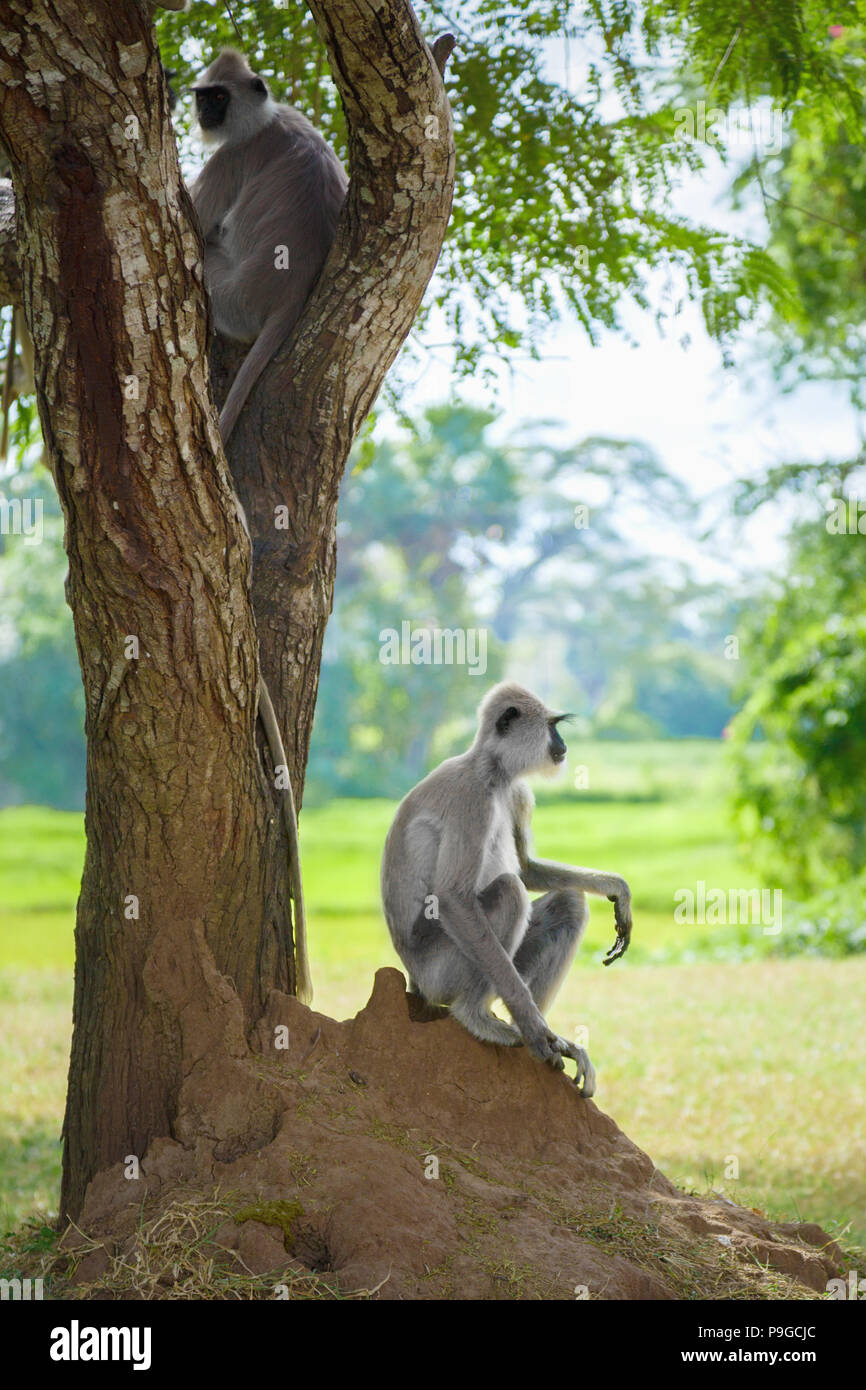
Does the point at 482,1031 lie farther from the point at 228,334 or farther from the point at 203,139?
the point at 203,139

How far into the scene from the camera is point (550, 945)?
4695 mm

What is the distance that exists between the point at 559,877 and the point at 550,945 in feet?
0.97

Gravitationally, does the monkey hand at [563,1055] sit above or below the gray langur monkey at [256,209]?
below

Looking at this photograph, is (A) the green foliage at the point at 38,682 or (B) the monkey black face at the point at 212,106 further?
(A) the green foliage at the point at 38,682

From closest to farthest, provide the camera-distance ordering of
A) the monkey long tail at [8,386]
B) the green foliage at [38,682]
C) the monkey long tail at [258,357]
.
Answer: the monkey long tail at [258,357], the monkey long tail at [8,386], the green foliage at [38,682]

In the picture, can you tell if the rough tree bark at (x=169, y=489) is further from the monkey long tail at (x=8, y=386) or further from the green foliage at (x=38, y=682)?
the green foliage at (x=38, y=682)

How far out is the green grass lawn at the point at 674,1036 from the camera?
6.38 m

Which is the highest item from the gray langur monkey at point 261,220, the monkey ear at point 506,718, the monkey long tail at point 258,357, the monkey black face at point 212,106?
the monkey black face at point 212,106

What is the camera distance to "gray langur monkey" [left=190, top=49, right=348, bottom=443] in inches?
190

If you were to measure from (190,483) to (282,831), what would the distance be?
1.29 meters

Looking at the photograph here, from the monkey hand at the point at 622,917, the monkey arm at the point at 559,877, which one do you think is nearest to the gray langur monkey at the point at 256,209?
the monkey arm at the point at 559,877

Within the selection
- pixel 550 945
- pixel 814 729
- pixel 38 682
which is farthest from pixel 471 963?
pixel 38 682

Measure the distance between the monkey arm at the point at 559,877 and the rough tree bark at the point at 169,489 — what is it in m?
0.86

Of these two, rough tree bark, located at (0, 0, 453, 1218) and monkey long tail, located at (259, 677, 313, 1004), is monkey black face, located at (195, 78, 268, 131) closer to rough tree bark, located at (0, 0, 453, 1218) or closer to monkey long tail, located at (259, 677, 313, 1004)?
rough tree bark, located at (0, 0, 453, 1218)
